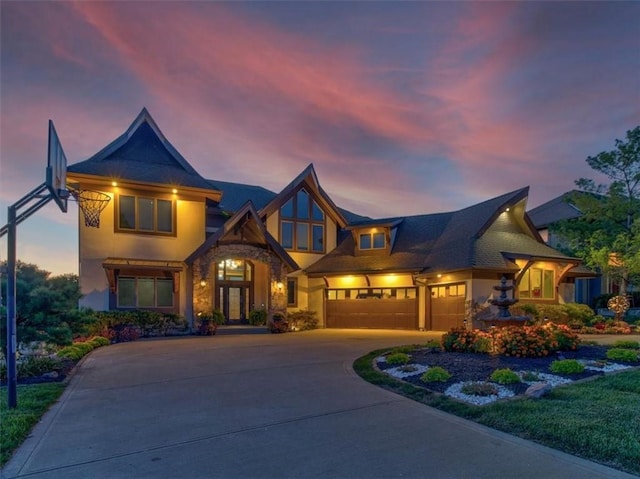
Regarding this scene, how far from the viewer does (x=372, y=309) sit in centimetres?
2159

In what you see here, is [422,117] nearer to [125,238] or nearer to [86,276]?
[125,238]

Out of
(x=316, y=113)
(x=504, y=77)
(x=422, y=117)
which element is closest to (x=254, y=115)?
(x=316, y=113)

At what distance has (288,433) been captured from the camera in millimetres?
5098

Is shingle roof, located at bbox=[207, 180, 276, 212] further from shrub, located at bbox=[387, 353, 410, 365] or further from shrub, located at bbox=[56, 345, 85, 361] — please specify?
shrub, located at bbox=[387, 353, 410, 365]

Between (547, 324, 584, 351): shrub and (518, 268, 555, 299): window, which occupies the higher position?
(518, 268, 555, 299): window

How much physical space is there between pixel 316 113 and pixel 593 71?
9.52 m

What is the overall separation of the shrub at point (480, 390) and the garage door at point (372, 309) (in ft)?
45.6

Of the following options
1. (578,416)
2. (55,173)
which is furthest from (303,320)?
(578,416)

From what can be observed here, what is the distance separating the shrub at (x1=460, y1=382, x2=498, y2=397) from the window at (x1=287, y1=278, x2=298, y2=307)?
15503mm

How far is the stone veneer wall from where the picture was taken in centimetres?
1830

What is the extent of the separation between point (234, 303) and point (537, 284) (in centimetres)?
1492

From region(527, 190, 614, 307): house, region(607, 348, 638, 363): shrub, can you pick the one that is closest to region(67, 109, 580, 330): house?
region(527, 190, 614, 307): house

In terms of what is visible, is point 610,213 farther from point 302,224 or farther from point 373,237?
point 302,224

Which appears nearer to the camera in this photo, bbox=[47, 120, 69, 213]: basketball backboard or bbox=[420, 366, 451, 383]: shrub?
bbox=[47, 120, 69, 213]: basketball backboard
